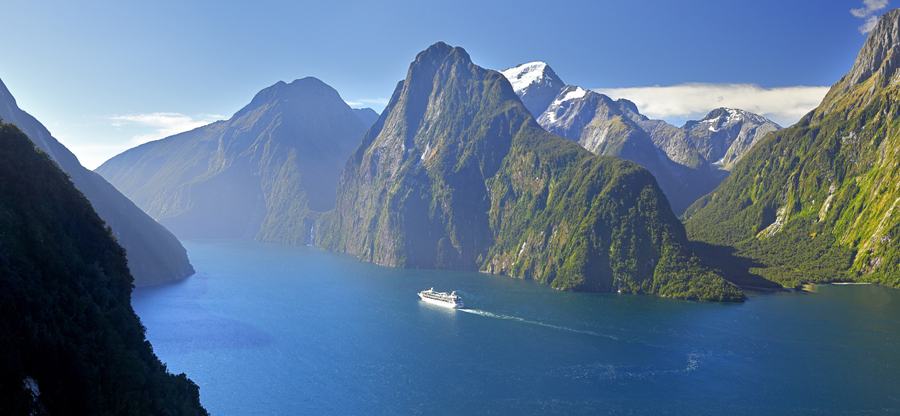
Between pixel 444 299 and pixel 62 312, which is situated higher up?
pixel 62 312

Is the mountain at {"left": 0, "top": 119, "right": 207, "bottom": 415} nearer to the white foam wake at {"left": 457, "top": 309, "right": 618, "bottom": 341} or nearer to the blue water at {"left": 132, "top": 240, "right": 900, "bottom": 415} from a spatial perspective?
the blue water at {"left": 132, "top": 240, "right": 900, "bottom": 415}

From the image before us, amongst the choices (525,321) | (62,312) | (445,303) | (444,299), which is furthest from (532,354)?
(62,312)

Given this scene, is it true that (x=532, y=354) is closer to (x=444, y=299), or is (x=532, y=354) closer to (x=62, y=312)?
(x=444, y=299)

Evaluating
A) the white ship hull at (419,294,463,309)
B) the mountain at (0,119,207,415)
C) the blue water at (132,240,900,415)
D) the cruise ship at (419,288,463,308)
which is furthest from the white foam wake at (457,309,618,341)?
the mountain at (0,119,207,415)

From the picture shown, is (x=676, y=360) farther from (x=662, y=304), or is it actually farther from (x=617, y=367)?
(x=662, y=304)

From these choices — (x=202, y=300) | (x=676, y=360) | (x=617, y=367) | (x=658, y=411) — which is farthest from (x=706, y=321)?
(x=202, y=300)

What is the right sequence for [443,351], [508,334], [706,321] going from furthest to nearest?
[706,321]
[508,334]
[443,351]
